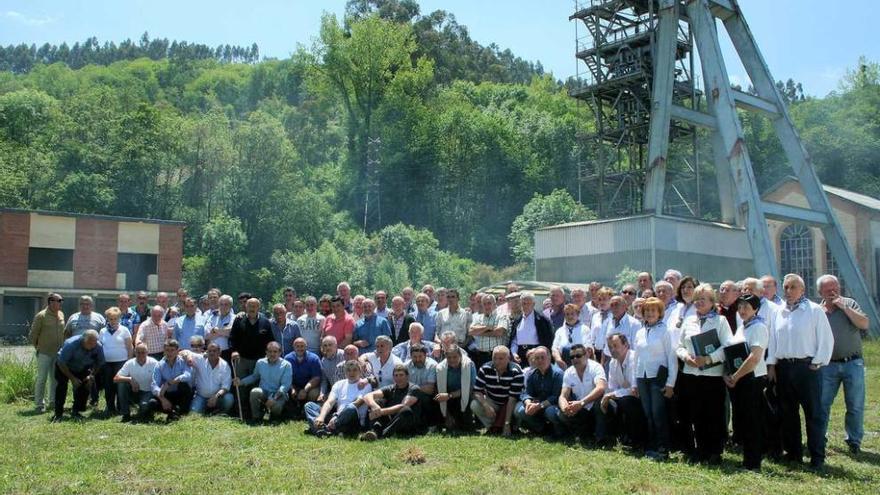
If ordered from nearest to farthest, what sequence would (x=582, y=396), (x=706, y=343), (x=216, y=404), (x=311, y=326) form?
(x=706, y=343) < (x=582, y=396) < (x=216, y=404) < (x=311, y=326)

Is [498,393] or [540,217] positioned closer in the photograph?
[498,393]

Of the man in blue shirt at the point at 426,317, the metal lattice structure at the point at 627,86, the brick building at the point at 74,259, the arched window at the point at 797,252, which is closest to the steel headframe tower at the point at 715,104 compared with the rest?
the metal lattice structure at the point at 627,86

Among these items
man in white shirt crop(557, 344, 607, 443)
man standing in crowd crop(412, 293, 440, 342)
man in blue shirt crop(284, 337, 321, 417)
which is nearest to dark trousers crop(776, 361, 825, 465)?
man in white shirt crop(557, 344, 607, 443)

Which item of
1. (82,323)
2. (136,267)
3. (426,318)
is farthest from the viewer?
(136,267)

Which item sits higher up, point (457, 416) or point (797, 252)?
point (797, 252)

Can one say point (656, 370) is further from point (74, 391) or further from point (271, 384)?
point (74, 391)

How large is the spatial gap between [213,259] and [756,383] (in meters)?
45.1

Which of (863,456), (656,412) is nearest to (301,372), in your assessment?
(656,412)

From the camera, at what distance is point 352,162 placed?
205 ft

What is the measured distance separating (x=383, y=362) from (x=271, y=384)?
66.5 inches

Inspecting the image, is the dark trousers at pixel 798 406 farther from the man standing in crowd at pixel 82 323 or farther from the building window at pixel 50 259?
the building window at pixel 50 259

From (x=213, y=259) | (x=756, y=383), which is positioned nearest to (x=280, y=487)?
(x=756, y=383)

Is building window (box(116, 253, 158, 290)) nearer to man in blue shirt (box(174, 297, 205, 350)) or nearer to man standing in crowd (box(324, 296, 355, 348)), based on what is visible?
man in blue shirt (box(174, 297, 205, 350))

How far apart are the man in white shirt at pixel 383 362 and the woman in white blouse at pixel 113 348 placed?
4078 millimetres
